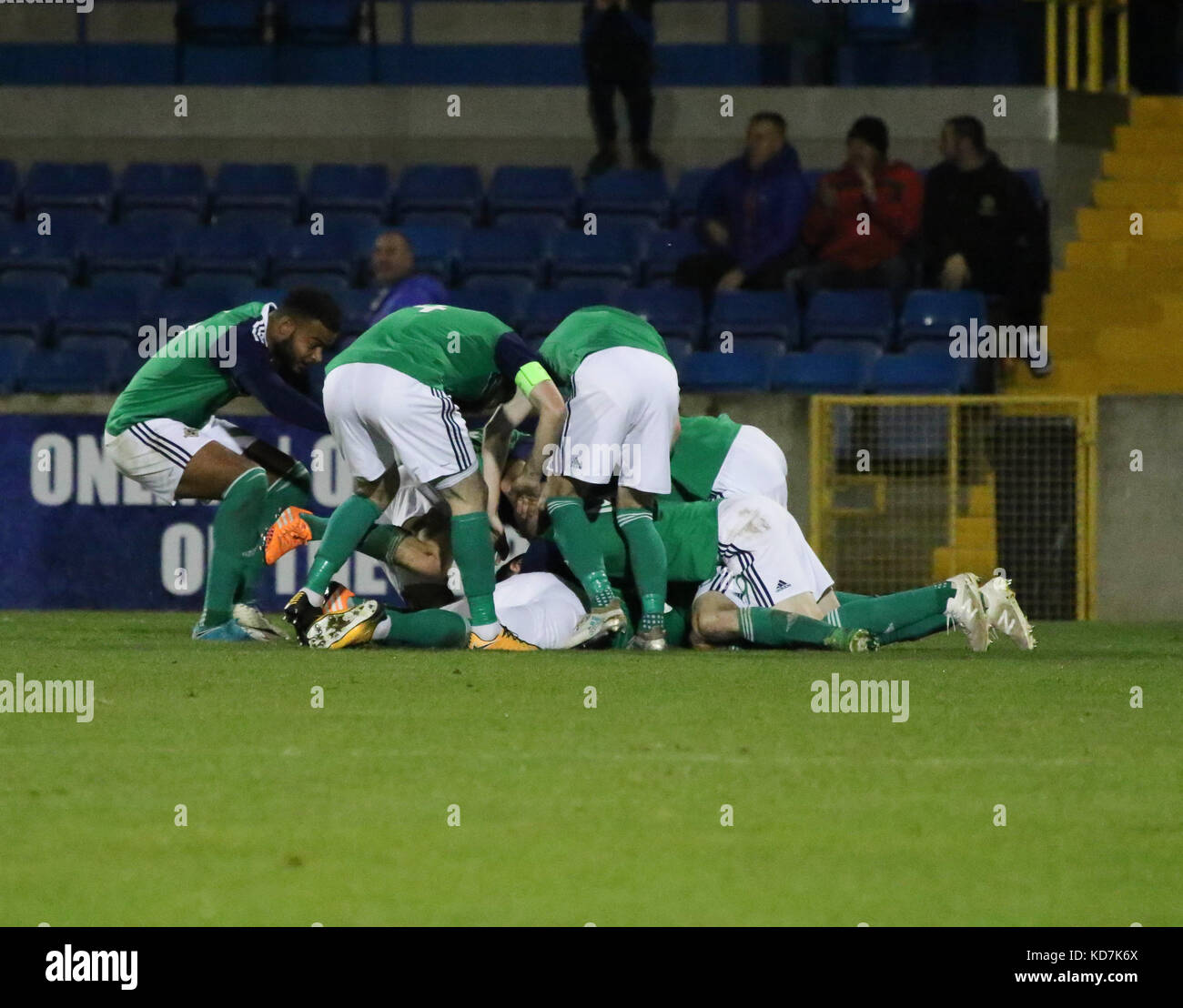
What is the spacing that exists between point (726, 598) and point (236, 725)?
299 centimetres

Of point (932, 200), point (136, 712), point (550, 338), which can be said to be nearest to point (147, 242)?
point (932, 200)

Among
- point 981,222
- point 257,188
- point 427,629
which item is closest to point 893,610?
point 427,629

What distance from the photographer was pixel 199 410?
10.4 m

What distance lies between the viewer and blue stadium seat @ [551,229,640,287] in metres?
15.6

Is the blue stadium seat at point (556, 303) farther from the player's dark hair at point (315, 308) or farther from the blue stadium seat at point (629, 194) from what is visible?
the player's dark hair at point (315, 308)

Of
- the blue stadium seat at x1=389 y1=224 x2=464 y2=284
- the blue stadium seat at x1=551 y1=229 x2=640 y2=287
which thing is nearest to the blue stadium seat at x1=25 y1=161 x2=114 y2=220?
the blue stadium seat at x1=389 y1=224 x2=464 y2=284

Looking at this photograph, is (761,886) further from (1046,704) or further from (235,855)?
(1046,704)

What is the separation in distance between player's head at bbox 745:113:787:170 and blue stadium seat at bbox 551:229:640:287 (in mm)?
1262

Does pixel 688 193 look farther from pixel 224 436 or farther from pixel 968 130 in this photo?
pixel 224 436

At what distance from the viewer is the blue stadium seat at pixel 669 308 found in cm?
1470

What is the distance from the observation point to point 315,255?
→ 15867 mm

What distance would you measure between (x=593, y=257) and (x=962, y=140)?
2.73 meters

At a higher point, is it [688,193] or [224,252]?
[688,193]

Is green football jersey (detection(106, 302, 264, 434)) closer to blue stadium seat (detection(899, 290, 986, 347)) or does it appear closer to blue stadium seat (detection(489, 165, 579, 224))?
blue stadium seat (detection(899, 290, 986, 347))
